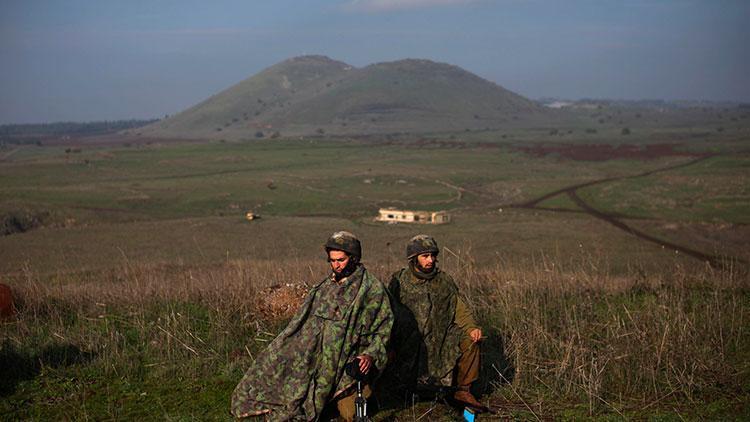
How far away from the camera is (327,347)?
5496mm

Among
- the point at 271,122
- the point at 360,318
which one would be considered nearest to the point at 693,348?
the point at 360,318

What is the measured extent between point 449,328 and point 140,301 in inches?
203

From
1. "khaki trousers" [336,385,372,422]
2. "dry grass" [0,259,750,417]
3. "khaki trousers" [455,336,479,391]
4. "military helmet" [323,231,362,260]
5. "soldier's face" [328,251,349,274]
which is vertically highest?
"military helmet" [323,231,362,260]

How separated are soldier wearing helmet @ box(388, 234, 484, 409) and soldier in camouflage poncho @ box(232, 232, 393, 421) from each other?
0.46 metres

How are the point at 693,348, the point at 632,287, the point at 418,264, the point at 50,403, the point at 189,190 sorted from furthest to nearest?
the point at 189,190 < the point at 632,287 < the point at 693,348 < the point at 50,403 < the point at 418,264

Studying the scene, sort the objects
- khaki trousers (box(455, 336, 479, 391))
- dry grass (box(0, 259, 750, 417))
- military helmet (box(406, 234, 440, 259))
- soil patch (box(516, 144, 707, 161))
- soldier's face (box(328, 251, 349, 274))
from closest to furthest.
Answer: soldier's face (box(328, 251, 349, 274))
military helmet (box(406, 234, 440, 259))
khaki trousers (box(455, 336, 479, 391))
dry grass (box(0, 259, 750, 417))
soil patch (box(516, 144, 707, 161))

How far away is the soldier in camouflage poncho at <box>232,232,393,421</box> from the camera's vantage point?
5434 mm

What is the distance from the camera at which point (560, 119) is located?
175m

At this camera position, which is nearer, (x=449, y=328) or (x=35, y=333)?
(x=449, y=328)

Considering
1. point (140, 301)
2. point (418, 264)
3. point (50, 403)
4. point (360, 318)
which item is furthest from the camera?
point (140, 301)

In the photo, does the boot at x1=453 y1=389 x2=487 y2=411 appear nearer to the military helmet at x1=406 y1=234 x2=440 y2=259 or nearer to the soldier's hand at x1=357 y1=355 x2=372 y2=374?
the soldier's hand at x1=357 y1=355 x2=372 y2=374

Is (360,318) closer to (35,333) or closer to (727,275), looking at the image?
(35,333)

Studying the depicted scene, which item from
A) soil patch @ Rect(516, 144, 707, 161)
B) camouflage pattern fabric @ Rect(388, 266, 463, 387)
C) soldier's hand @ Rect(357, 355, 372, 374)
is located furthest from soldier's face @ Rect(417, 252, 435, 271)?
soil patch @ Rect(516, 144, 707, 161)

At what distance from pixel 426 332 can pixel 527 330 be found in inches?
78.9
